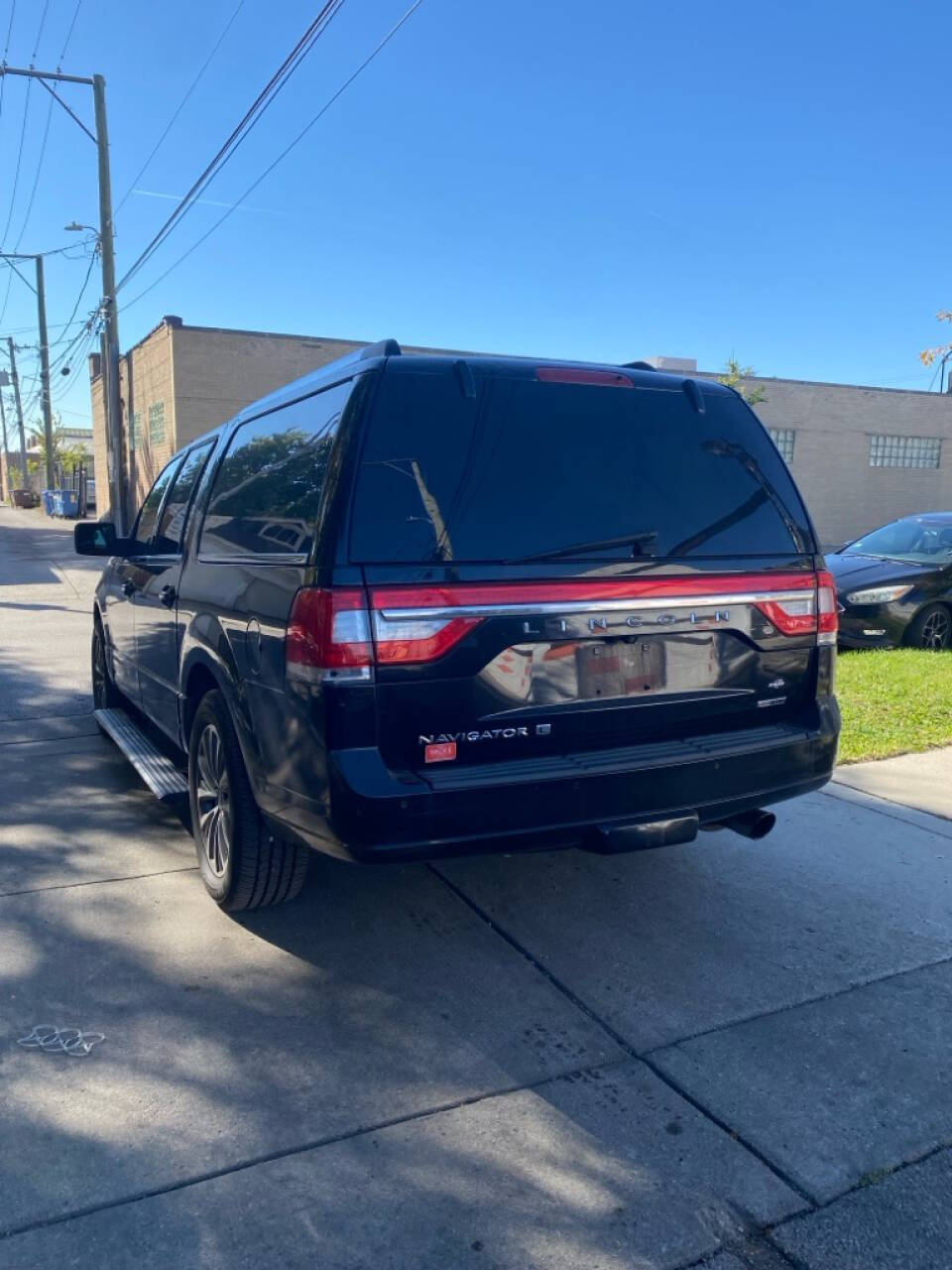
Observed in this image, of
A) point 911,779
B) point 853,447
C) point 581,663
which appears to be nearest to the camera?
point 581,663

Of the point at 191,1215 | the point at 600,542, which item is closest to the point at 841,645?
the point at 600,542

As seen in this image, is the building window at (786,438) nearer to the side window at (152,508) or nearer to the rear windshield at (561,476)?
the side window at (152,508)

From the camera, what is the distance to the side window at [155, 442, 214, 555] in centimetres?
491

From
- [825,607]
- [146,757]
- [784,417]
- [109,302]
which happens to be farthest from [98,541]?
[784,417]

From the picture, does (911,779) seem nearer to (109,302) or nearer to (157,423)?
(109,302)

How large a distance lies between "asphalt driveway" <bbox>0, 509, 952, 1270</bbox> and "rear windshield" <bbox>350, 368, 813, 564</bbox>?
1.53 m

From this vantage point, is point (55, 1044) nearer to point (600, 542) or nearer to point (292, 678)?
point (292, 678)

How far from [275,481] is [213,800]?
1325 mm

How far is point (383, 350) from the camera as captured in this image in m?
3.34

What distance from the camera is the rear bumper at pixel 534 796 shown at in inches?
116

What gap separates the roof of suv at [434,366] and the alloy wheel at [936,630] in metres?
7.07

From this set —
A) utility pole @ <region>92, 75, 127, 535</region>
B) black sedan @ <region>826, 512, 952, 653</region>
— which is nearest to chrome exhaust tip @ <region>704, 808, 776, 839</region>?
black sedan @ <region>826, 512, 952, 653</region>

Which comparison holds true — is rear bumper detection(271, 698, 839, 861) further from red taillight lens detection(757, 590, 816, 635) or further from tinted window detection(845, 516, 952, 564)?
tinted window detection(845, 516, 952, 564)

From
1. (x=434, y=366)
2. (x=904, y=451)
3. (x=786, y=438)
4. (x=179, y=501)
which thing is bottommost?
(x=179, y=501)
